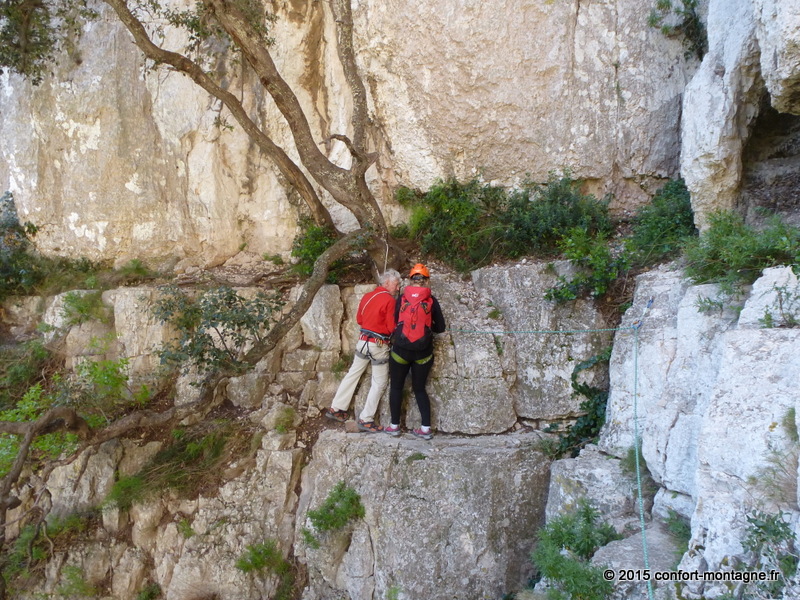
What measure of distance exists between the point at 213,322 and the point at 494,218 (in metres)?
3.83

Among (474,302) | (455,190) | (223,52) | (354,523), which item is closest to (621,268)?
(474,302)

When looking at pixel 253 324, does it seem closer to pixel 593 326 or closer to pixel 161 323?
pixel 161 323

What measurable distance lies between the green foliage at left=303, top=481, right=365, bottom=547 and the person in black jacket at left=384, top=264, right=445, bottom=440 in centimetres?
81

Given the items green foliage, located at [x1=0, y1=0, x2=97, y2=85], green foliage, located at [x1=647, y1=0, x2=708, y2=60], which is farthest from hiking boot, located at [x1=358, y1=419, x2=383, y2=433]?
green foliage, located at [x1=0, y1=0, x2=97, y2=85]

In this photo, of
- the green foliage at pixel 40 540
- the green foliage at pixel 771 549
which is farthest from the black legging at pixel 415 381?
the green foliage at pixel 40 540

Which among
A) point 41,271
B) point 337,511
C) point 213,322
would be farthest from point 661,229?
point 41,271

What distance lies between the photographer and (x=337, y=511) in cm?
593

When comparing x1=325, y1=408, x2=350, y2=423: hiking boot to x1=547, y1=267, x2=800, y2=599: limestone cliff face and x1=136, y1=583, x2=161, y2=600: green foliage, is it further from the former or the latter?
x1=136, y1=583, x2=161, y2=600: green foliage

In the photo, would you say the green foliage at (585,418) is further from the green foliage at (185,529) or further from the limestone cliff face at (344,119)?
the green foliage at (185,529)

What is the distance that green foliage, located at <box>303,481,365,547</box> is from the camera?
5926mm

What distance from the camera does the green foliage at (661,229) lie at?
20.4 feet

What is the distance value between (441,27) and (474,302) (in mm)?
3816

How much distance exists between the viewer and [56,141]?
8.70m

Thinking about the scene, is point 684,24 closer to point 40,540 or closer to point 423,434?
point 423,434
